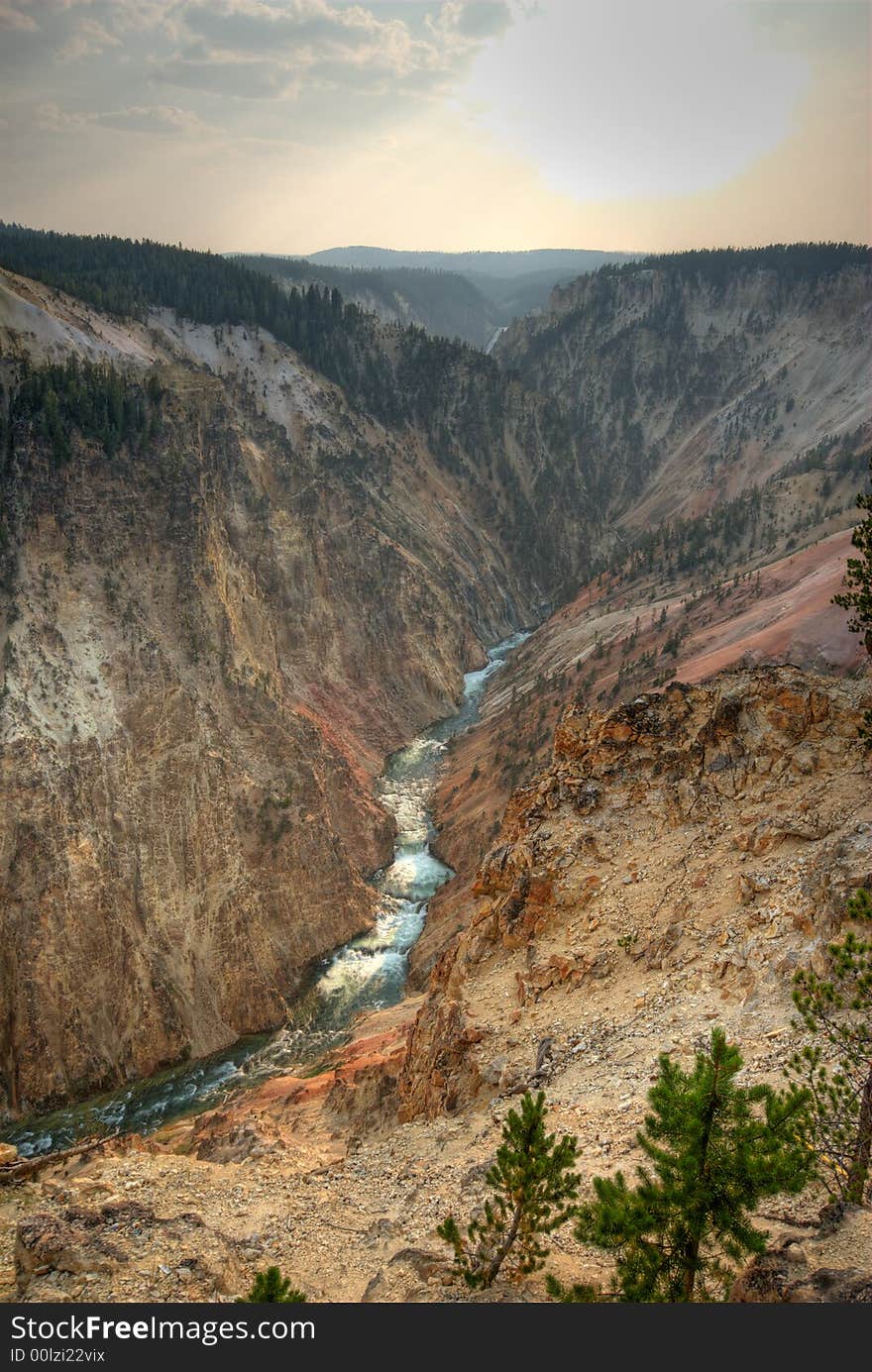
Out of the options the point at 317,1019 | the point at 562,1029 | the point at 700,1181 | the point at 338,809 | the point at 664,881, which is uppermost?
the point at 700,1181

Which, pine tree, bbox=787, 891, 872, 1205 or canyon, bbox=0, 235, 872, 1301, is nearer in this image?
pine tree, bbox=787, 891, 872, 1205

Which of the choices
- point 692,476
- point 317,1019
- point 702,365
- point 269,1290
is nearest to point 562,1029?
point 269,1290

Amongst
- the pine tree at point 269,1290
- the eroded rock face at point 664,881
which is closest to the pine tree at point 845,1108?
the eroded rock face at point 664,881

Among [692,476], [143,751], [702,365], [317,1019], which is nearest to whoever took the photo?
[317,1019]

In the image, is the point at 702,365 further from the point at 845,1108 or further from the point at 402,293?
the point at 845,1108

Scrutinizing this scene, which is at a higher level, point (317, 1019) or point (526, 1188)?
point (526, 1188)

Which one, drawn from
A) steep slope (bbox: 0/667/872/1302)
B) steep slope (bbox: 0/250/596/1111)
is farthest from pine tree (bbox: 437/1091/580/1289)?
steep slope (bbox: 0/250/596/1111)

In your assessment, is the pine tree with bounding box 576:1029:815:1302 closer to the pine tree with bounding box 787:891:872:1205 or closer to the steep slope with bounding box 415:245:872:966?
the pine tree with bounding box 787:891:872:1205
